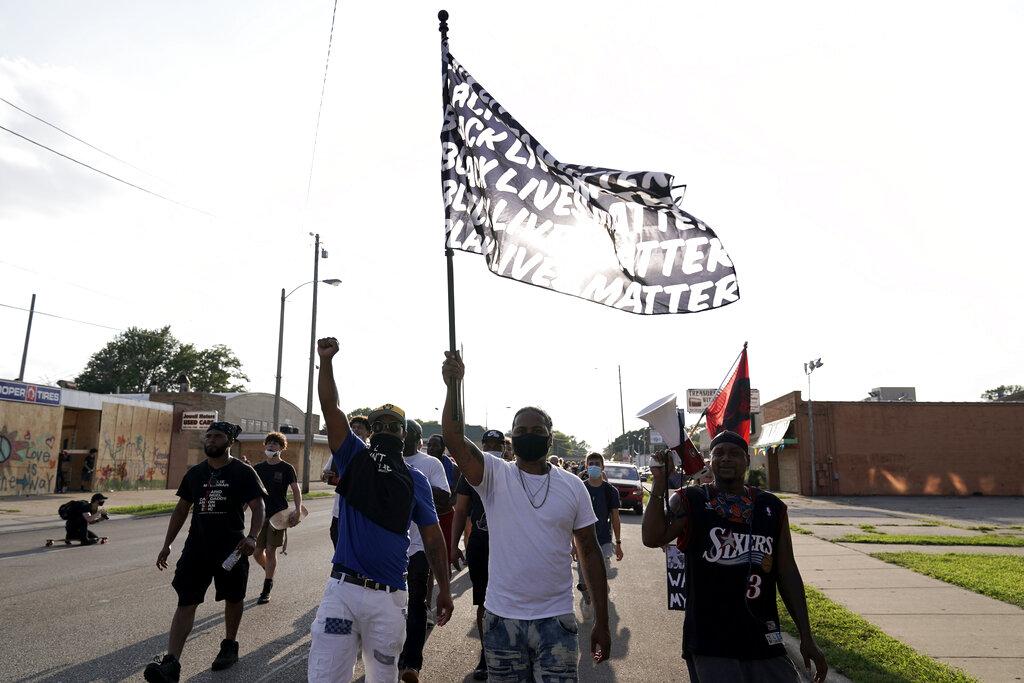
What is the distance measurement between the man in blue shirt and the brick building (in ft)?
124

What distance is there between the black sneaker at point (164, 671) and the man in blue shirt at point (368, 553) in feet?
5.82

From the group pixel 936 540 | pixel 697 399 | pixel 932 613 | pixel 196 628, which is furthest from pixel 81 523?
pixel 697 399

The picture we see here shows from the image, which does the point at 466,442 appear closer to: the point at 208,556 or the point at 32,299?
the point at 208,556

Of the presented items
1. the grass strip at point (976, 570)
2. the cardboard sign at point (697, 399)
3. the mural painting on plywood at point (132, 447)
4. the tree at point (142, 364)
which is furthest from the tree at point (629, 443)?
the grass strip at point (976, 570)

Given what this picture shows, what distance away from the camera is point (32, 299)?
4797 centimetres

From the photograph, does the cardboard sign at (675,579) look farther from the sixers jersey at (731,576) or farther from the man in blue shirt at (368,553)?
the sixers jersey at (731,576)

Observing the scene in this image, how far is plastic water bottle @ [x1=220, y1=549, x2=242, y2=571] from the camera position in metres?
5.86

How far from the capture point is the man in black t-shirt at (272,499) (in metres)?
8.80

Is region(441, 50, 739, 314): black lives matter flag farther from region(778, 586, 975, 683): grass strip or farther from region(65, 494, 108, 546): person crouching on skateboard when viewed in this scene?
region(65, 494, 108, 546): person crouching on skateboard

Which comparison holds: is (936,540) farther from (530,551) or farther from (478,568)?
(530,551)

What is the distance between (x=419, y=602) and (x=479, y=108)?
3707 millimetres

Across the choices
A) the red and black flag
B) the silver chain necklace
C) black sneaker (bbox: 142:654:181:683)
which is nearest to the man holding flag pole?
the silver chain necklace

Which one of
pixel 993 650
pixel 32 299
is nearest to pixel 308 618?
pixel 993 650

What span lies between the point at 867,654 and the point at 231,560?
532cm
